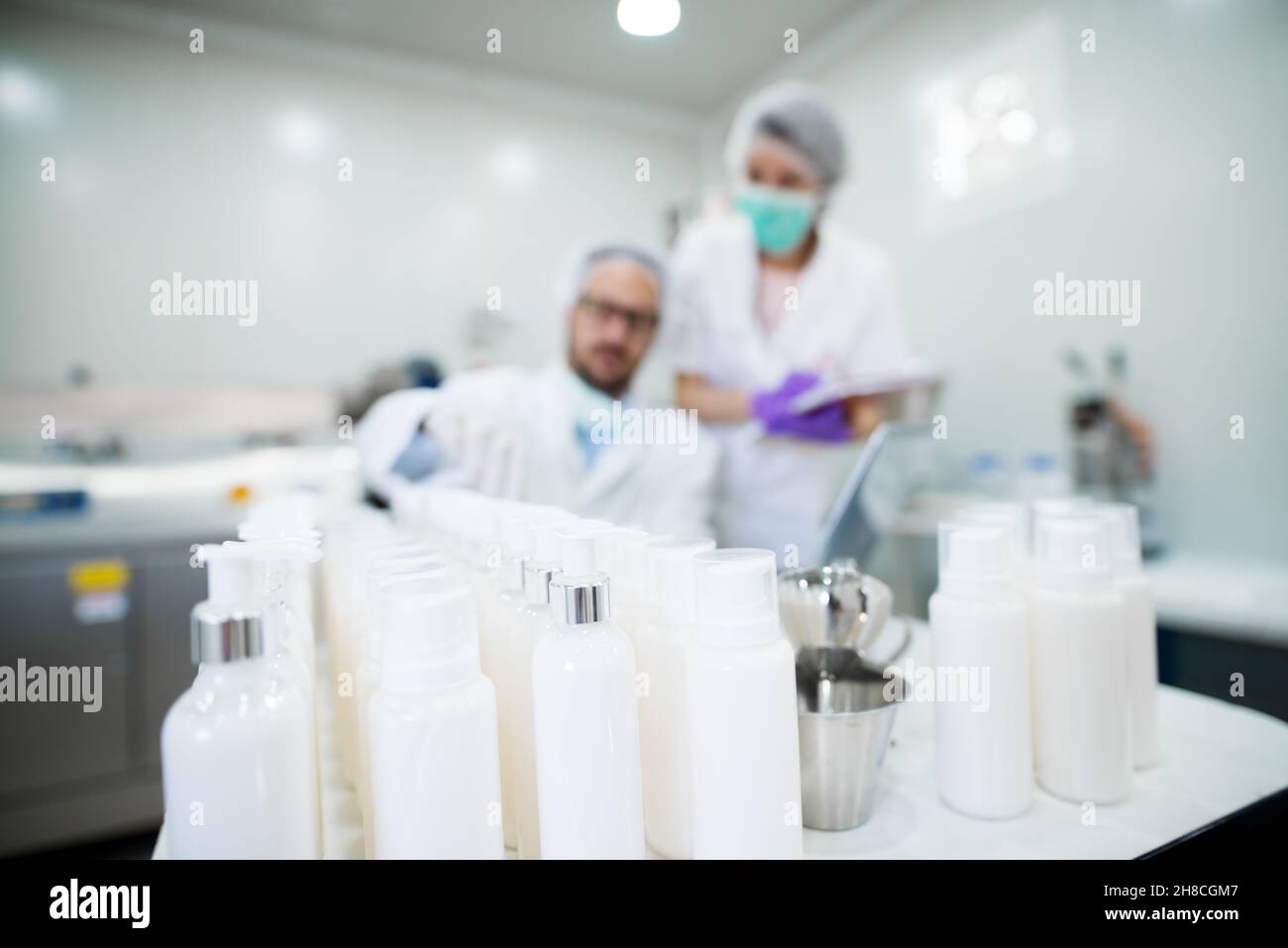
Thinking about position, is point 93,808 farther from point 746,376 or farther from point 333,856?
point 746,376

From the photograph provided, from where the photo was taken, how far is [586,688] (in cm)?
40

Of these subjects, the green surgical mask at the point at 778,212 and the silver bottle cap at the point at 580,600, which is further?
the green surgical mask at the point at 778,212

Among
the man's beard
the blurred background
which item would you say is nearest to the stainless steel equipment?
the blurred background

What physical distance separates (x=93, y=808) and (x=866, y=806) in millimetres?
2159

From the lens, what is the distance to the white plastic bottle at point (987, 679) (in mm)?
528

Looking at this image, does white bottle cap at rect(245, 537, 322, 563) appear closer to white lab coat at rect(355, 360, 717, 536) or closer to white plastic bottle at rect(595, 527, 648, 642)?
white plastic bottle at rect(595, 527, 648, 642)

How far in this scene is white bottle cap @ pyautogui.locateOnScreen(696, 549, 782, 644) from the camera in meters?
0.41

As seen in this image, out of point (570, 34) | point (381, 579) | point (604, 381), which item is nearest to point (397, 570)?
point (381, 579)

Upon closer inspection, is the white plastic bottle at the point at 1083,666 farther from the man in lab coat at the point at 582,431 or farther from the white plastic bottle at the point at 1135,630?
the man in lab coat at the point at 582,431

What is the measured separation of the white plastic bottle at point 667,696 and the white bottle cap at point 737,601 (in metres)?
0.03

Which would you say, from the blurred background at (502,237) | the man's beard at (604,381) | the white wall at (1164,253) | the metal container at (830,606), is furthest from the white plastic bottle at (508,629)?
the white wall at (1164,253)

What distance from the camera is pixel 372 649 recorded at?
48cm

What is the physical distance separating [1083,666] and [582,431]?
1220 millimetres

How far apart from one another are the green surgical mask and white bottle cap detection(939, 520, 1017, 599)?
1.52m
